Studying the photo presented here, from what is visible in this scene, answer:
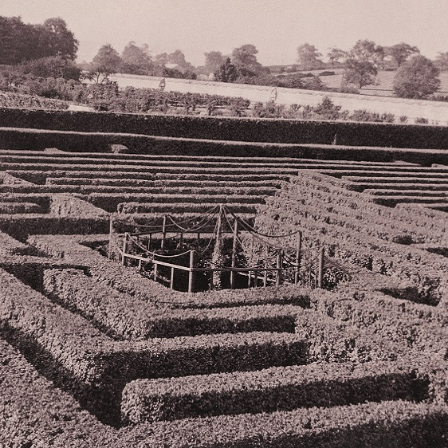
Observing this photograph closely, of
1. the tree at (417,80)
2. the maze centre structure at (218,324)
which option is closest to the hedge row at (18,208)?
the maze centre structure at (218,324)

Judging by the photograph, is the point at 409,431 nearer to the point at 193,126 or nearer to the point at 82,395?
the point at 82,395

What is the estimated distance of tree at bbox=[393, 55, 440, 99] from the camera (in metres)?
74.8

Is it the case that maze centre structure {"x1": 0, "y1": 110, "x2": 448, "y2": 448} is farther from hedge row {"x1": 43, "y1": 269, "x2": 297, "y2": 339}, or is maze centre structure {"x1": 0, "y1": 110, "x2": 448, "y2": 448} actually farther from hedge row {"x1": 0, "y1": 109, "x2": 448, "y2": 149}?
hedge row {"x1": 0, "y1": 109, "x2": 448, "y2": 149}

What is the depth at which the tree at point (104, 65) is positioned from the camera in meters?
70.2

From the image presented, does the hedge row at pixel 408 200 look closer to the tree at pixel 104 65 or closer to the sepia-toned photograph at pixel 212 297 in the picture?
the sepia-toned photograph at pixel 212 297

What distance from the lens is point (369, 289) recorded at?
13.1 metres

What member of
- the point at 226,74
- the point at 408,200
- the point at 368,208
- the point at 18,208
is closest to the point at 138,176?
the point at 18,208

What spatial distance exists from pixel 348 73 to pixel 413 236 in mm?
78063

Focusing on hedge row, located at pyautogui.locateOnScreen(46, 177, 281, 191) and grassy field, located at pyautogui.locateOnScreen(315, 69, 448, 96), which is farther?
grassy field, located at pyautogui.locateOnScreen(315, 69, 448, 96)

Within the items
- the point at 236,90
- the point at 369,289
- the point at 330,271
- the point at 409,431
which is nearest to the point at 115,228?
the point at 330,271

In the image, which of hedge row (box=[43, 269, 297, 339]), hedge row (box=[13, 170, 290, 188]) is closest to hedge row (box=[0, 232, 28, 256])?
hedge row (box=[43, 269, 297, 339])

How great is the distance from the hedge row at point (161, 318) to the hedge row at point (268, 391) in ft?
6.40

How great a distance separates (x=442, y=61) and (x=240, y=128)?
9931cm

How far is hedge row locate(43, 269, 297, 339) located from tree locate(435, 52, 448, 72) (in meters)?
112
